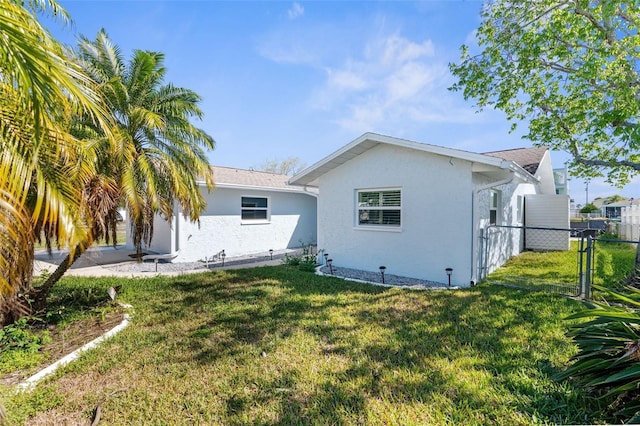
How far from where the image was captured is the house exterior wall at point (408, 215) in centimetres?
765

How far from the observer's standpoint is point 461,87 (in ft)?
33.0

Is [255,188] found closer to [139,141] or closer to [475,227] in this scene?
[139,141]

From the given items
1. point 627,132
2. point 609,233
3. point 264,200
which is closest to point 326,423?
point 627,132

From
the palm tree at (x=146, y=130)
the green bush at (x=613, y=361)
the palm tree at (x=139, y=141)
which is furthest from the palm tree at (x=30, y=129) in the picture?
the green bush at (x=613, y=361)

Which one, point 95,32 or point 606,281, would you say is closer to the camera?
point 95,32

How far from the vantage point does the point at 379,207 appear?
30.5 feet

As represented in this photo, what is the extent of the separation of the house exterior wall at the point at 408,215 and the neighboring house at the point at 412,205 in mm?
25

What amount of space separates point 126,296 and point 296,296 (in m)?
4.24

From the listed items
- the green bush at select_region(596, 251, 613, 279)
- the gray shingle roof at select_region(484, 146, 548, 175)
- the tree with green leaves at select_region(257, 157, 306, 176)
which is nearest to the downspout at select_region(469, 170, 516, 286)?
the green bush at select_region(596, 251, 613, 279)

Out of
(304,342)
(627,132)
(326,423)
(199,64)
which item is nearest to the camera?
(326,423)

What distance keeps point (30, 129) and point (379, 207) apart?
807 cm

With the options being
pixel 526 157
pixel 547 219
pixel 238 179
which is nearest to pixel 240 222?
pixel 238 179

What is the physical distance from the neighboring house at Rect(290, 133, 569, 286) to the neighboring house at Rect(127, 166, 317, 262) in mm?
2134

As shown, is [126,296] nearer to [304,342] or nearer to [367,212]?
[304,342]
